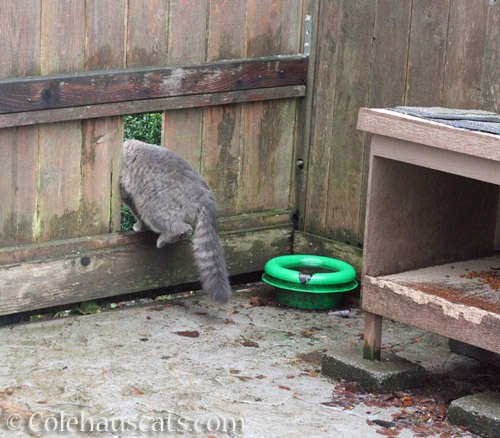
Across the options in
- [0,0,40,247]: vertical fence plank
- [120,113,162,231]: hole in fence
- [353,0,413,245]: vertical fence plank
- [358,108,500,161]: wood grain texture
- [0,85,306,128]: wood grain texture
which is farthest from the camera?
[120,113,162,231]: hole in fence

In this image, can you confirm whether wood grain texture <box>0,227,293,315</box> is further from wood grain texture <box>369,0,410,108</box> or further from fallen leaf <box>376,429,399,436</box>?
fallen leaf <box>376,429,399,436</box>

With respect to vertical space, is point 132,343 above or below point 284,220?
below

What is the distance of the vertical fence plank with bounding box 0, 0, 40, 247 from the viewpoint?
399 centimetres

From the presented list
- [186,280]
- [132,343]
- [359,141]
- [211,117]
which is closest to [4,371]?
[132,343]

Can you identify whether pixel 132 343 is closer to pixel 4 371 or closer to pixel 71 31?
pixel 4 371

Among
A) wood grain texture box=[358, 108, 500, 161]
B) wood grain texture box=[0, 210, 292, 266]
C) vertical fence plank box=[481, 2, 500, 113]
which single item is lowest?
wood grain texture box=[0, 210, 292, 266]

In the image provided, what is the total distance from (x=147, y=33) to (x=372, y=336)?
1.99 metres

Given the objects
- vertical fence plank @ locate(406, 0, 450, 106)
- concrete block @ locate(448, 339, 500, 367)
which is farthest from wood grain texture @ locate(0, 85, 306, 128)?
concrete block @ locate(448, 339, 500, 367)

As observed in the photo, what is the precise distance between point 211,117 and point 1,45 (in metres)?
1.30

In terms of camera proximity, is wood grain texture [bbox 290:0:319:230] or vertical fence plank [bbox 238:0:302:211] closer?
vertical fence plank [bbox 238:0:302:211]

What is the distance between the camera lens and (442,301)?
134 inches

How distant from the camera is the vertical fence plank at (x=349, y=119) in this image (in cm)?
480

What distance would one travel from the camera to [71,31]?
419 cm

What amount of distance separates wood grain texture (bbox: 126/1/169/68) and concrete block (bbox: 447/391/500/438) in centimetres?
237
